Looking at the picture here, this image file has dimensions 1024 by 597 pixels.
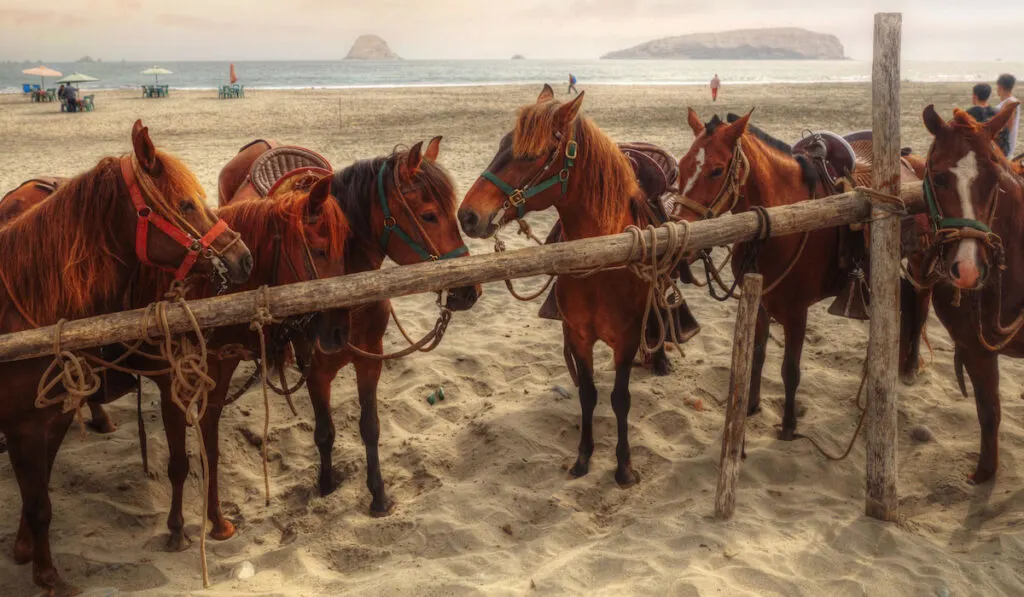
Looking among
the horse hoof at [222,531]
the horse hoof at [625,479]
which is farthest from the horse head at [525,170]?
the horse hoof at [222,531]

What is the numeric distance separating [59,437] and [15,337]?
0.99 m

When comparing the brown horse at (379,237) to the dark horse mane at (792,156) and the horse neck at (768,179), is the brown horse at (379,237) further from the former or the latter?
the dark horse mane at (792,156)

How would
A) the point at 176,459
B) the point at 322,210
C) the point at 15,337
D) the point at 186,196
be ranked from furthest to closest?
the point at 176,459, the point at 322,210, the point at 186,196, the point at 15,337

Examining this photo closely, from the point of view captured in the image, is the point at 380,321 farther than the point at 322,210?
Yes

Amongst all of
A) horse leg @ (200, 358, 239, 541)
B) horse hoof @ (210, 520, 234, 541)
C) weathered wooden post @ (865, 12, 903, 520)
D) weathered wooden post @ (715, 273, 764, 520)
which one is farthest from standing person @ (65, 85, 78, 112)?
weathered wooden post @ (865, 12, 903, 520)

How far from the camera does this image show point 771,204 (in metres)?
4.13

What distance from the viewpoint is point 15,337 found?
263 cm

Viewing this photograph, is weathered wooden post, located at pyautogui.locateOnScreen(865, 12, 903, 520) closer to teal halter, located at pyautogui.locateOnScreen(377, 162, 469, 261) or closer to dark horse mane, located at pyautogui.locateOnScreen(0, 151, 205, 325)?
teal halter, located at pyautogui.locateOnScreen(377, 162, 469, 261)

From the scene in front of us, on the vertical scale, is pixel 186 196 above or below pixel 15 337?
above

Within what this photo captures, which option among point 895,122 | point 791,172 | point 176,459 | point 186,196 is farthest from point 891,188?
point 176,459

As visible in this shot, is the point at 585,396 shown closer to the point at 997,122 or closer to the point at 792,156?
the point at 792,156

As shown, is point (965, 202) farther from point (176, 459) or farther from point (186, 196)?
point (176, 459)

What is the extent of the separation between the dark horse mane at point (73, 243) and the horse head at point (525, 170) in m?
1.31

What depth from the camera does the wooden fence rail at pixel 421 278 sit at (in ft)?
8.72
